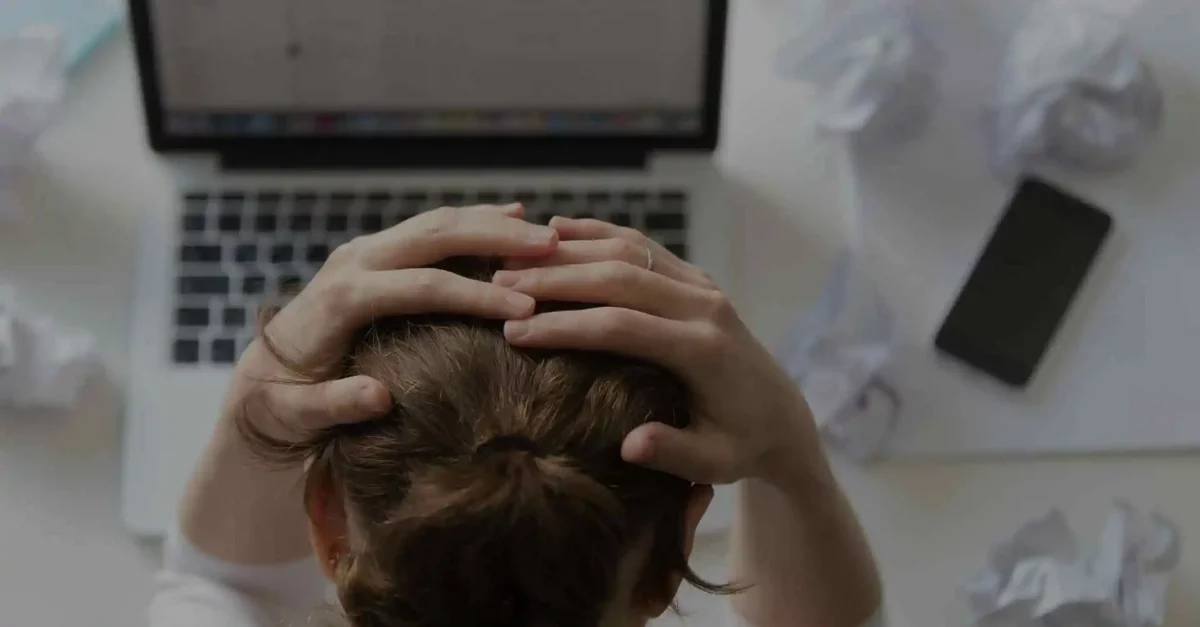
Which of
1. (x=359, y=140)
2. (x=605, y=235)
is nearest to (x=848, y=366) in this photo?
(x=605, y=235)

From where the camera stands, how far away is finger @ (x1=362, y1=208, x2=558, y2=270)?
477mm

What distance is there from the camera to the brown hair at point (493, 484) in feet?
1.33

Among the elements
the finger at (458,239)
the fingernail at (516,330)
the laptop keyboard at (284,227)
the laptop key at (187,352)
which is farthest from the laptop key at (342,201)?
the fingernail at (516,330)

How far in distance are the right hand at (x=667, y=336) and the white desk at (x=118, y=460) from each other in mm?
160

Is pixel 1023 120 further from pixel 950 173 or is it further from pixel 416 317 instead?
pixel 416 317

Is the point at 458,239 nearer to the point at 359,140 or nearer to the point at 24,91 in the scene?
the point at 359,140

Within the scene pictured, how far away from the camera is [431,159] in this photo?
2.40 ft

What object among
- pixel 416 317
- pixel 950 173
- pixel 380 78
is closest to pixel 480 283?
pixel 416 317

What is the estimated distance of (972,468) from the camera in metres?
0.67

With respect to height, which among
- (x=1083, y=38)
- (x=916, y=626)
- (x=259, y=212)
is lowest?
(x=916, y=626)

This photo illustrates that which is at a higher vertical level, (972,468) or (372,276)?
(372,276)

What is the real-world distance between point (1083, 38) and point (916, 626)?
35cm

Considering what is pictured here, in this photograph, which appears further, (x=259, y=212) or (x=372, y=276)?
(x=259, y=212)

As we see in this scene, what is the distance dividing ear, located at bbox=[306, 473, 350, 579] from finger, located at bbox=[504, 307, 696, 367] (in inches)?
4.1
